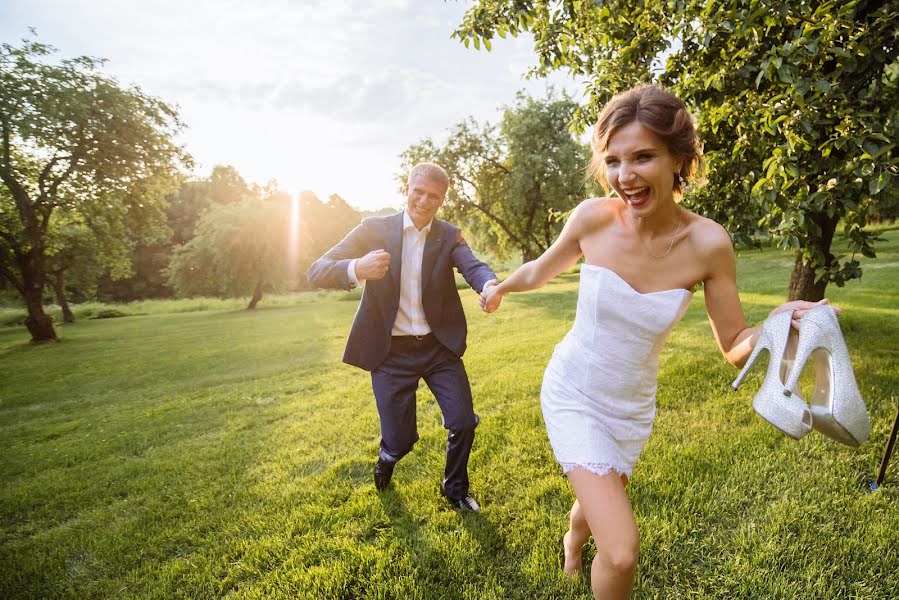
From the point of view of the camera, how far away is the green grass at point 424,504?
2.98m

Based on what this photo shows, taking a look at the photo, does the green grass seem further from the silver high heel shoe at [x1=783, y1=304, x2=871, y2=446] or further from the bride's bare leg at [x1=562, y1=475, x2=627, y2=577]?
the silver high heel shoe at [x1=783, y1=304, x2=871, y2=446]

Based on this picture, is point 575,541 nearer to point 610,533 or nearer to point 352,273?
point 610,533

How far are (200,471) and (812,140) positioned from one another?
25.0 ft

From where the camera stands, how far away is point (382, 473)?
4152 millimetres

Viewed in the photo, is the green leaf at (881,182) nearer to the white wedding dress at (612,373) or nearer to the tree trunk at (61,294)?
the white wedding dress at (612,373)

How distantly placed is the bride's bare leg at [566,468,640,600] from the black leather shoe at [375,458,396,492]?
7.90 feet

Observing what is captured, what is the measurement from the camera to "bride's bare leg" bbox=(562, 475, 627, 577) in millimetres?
2777

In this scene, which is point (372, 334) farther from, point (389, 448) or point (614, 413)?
point (614, 413)

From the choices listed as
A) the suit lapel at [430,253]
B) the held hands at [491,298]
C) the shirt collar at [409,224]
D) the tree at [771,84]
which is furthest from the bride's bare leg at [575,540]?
the tree at [771,84]

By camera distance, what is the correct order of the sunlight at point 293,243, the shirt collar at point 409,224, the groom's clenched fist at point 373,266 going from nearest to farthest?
the groom's clenched fist at point 373,266, the shirt collar at point 409,224, the sunlight at point 293,243

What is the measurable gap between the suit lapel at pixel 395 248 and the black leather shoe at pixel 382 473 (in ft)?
5.50

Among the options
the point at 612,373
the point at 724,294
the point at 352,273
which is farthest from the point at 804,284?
the point at 352,273

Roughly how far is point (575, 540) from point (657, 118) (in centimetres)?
261

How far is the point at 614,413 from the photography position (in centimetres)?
235
